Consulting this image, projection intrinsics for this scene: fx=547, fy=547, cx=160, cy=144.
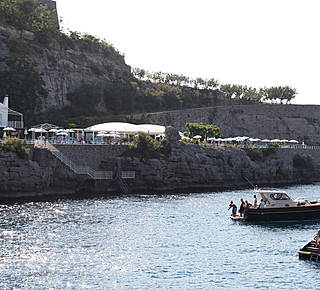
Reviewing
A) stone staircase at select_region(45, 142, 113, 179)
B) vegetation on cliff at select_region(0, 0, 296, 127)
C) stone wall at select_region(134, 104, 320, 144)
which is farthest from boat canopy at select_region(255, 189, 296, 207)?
stone wall at select_region(134, 104, 320, 144)

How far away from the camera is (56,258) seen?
37094mm

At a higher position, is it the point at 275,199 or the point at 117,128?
the point at 117,128

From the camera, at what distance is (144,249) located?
4034 centimetres

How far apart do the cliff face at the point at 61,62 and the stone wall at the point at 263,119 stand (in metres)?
20.7

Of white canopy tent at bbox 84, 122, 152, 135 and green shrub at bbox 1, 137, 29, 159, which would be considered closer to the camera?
green shrub at bbox 1, 137, 29, 159

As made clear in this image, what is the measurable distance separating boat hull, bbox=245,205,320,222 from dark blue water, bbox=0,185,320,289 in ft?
5.41

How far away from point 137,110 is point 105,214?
82.2m

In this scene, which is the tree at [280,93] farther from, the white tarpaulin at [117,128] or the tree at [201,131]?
the white tarpaulin at [117,128]

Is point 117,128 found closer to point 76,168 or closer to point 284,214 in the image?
point 76,168

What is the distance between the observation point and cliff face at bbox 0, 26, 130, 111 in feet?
363

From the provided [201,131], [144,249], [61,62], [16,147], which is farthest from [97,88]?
[144,249]

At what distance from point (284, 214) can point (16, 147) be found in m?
32.3

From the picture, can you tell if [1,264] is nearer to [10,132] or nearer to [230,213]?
[230,213]

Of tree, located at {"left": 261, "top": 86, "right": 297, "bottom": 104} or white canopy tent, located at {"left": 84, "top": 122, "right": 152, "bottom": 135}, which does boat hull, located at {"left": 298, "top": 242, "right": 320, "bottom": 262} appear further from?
tree, located at {"left": 261, "top": 86, "right": 297, "bottom": 104}
